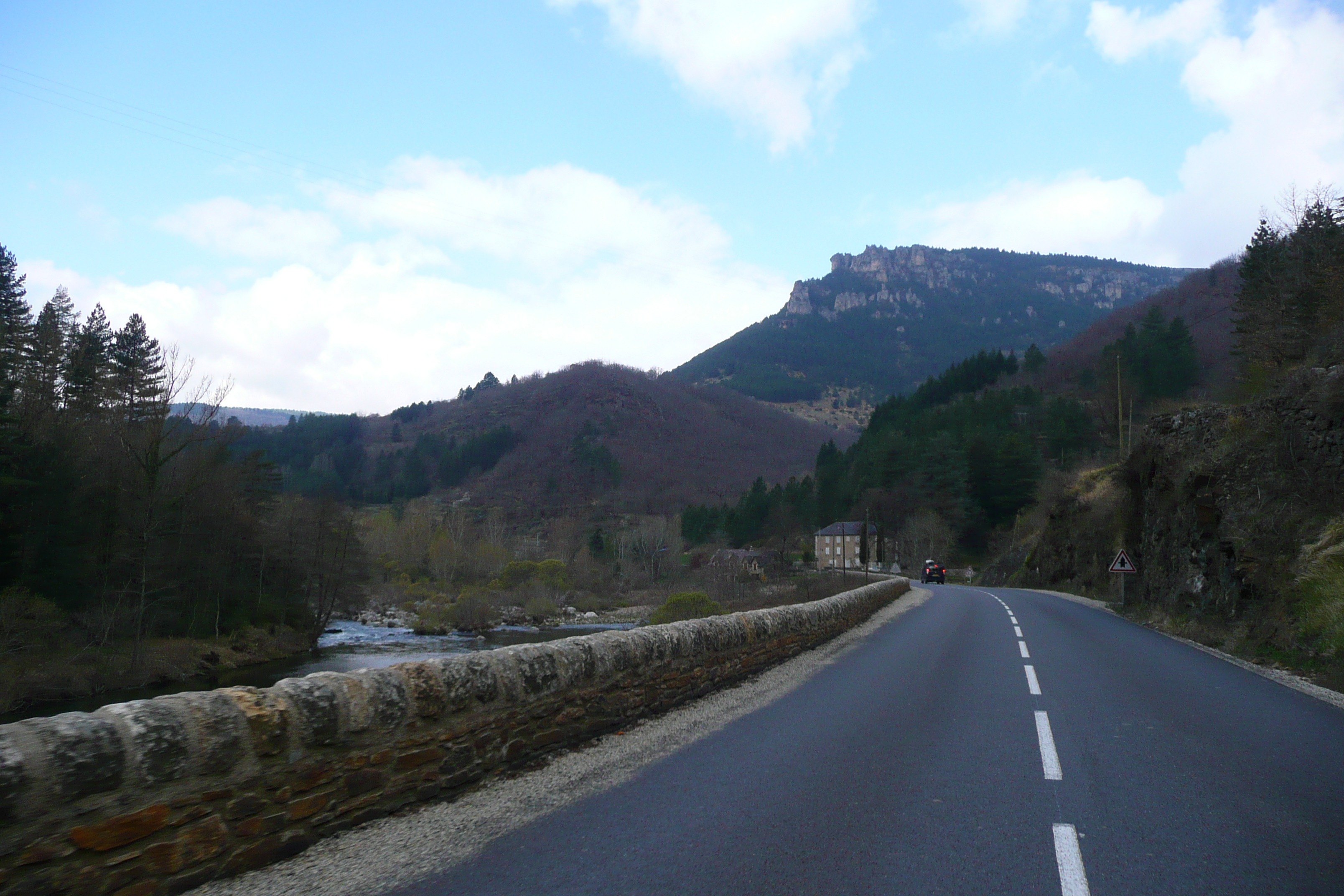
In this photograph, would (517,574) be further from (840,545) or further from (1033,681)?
(1033,681)

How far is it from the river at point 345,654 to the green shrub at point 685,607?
3.31 metres

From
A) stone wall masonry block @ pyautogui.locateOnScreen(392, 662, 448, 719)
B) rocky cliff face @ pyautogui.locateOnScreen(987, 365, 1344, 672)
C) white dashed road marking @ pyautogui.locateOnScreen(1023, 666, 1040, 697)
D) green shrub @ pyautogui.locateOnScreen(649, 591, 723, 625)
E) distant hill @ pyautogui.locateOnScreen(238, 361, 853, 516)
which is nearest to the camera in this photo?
stone wall masonry block @ pyautogui.locateOnScreen(392, 662, 448, 719)

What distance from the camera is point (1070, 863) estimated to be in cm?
420

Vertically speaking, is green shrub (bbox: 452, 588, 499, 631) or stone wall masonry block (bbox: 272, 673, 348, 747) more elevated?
stone wall masonry block (bbox: 272, 673, 348, 747)

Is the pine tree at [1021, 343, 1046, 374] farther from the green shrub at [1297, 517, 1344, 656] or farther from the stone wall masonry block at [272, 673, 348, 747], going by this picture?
the stone wall masonry block at [272, 673, 348, 747]

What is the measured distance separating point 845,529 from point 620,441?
197ft

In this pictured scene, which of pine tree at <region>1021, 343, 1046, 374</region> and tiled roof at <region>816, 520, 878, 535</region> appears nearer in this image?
tiled roof at <region>816, 520, 878, 535</region>

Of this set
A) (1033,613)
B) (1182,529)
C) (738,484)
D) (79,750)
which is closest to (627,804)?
(79,750)

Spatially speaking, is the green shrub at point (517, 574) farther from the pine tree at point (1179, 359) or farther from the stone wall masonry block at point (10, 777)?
the stone wall masonry block at point (10, 777)

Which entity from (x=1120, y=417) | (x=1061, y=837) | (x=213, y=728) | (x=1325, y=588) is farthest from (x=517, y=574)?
(x=1061, y=837)

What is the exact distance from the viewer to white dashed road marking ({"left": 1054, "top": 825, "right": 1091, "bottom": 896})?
3.86m

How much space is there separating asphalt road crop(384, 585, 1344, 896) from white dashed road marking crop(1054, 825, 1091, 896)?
0.02 m

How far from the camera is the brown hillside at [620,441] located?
13088cm

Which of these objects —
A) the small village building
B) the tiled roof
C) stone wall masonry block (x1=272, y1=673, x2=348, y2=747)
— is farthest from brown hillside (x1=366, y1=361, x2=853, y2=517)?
stone wall masonry block (x1=272, y1=673, x2=348, y2=747)
